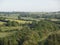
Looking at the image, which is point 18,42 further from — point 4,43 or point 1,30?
point 1,30

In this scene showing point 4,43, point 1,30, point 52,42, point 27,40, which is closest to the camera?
point 52,42

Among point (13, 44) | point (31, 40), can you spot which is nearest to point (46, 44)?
point (31, 40)

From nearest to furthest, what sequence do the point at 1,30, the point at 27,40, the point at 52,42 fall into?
the point at 52,42, the point at 27,40, the point at 1,30

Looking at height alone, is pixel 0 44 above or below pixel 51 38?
below

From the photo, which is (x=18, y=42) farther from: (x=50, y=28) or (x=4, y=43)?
(x=50, y=28)

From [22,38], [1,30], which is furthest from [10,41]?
[1,30]

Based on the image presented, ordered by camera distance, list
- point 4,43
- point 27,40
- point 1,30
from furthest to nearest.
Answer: point 1,30, point 4,43, point 27,40

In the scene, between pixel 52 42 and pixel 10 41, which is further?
pixel 10 41

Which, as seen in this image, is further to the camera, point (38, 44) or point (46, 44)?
point (38, 44)

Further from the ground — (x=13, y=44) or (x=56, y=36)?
(x=56, y=36)
